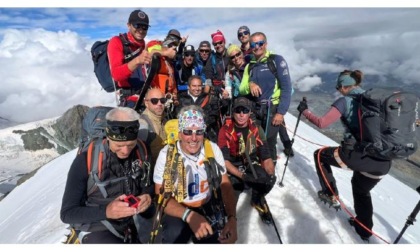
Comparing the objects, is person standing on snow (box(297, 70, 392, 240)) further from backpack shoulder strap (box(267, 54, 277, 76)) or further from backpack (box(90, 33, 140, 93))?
backpack (box(90, 33, 140, 93))

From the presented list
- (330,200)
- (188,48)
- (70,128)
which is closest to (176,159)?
(330,200)

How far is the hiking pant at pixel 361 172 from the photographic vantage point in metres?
5.36

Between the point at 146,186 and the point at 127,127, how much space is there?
1072 mm

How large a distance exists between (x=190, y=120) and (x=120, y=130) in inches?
44.6

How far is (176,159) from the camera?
175 inches

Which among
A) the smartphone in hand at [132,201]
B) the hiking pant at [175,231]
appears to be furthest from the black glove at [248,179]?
the smartphone in hand at [132,201]

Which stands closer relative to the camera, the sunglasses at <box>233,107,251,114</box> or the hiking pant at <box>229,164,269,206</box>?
the hiking pant at <box>229,164,269,206</box>

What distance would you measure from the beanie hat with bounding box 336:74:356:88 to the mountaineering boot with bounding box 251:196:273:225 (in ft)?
9.96

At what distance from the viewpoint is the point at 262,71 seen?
7.11 metres

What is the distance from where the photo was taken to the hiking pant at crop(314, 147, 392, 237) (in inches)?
211

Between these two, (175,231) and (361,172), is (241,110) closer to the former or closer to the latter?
(361,172)

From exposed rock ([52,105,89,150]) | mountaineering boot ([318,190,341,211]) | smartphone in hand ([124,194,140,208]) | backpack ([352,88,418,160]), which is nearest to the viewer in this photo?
smartphone in hand ([124,194,140,208])

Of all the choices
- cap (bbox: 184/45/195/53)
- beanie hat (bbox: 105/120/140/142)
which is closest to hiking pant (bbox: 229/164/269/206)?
beanie hat (bbox: 105/120/140/142)
